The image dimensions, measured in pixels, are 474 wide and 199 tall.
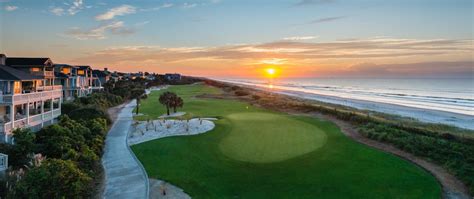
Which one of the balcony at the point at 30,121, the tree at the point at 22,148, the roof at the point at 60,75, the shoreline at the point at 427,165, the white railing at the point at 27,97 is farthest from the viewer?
Result: the roof at the point at 60,75

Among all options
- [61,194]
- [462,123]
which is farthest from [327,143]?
[462,123]

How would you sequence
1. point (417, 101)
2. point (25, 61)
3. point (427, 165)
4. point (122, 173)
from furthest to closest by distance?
1. point (417, 101)
2. point (25, 61)
3. point (427, 165)
4. point (122, 173)

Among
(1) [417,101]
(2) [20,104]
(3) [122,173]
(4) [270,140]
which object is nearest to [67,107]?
(2) [20,104]

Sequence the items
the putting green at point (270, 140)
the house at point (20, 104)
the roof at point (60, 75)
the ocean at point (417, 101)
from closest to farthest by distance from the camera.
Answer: the putting green at point (270, 140)
the house at point (20, 104)
the ocean at point (417, 101)
the roof at point (60, 75)

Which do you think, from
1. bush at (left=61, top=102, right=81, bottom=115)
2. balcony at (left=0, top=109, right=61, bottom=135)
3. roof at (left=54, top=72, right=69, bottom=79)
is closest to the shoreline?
balcony at (left=0, top=109, right=61, bottom=135)

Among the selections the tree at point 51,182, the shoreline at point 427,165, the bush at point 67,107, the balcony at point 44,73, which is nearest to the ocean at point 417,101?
the shoreline at point 427,165

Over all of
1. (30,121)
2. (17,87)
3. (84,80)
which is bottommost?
(30,121)

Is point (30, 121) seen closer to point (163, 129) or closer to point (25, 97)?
point (25, 97)

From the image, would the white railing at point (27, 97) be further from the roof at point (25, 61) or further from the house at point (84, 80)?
the house at point (84, 80)
